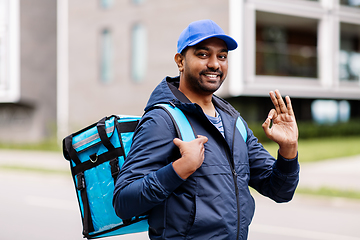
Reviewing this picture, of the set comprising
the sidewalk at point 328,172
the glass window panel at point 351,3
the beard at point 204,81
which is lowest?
the sidewalk at point 328,172

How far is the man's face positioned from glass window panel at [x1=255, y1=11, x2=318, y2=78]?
1615 cm

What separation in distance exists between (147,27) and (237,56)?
5.26 meters

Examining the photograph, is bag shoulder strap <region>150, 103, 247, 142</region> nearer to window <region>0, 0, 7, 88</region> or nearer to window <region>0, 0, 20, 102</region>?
window <region>0, 0, 20, 102</region>

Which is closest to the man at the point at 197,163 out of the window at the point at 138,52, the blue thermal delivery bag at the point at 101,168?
the blue thermal delivery bag at the point at 101,168

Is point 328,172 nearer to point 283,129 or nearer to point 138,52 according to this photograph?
point 283,129

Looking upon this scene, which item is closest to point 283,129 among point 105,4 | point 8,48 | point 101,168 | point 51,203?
point 101,168

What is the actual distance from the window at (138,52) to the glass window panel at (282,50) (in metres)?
5.42

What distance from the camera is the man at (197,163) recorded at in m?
1.66

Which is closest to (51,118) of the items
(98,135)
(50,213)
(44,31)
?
(44,31)

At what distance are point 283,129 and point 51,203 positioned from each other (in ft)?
23.9

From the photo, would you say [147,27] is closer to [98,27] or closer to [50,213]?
[98,27]

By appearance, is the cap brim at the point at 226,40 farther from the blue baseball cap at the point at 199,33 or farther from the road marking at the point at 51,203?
the road marking at the point at 51,203

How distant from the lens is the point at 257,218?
702 centimetres

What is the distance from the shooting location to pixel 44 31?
2419 centimetres
